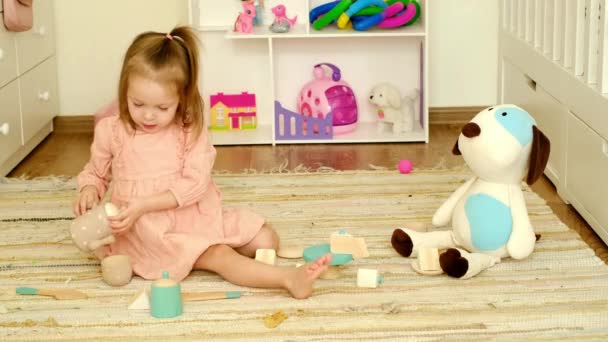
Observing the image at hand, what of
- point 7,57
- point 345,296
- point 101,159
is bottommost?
point 345,296

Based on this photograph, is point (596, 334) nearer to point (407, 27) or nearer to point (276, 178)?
point (276, 178)

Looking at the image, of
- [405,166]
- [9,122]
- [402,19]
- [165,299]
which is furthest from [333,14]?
[165,299]

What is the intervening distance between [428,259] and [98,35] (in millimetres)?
1761

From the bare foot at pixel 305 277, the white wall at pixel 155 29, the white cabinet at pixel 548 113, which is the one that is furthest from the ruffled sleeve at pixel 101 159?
the white wall at pixel 155 29

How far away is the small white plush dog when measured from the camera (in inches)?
124

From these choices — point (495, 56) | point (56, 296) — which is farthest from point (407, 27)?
point (56, 296)

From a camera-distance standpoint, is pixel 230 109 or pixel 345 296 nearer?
pixel 345 296

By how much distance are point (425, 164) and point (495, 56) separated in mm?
652

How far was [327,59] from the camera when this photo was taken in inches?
129

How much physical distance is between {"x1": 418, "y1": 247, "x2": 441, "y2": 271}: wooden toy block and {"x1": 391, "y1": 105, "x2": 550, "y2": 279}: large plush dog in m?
0.03

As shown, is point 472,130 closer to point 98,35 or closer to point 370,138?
point 370,138

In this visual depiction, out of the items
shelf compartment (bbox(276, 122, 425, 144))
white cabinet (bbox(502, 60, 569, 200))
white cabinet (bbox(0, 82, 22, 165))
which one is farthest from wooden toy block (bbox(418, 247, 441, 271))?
white cabinet (bbox(0, 82, 22, 165))

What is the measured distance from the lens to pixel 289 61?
329 cm

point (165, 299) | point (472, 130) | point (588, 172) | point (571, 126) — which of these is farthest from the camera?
point (571, 126)
